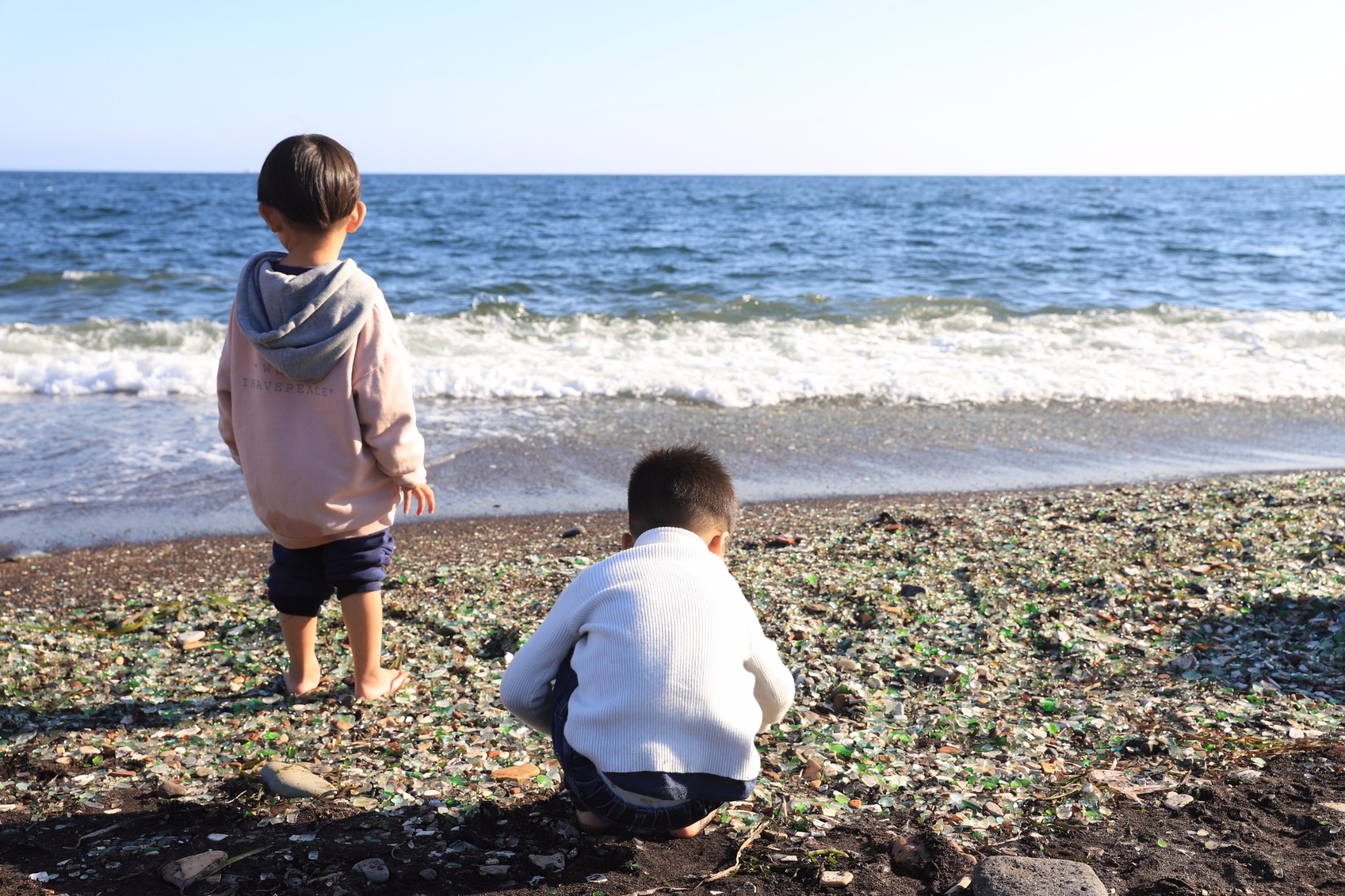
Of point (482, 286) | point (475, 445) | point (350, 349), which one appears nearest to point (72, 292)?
point (482, 286)

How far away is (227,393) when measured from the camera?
275 centimetres

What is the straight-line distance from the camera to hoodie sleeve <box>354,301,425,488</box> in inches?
104

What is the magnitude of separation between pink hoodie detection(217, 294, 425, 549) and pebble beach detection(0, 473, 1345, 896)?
68 cm

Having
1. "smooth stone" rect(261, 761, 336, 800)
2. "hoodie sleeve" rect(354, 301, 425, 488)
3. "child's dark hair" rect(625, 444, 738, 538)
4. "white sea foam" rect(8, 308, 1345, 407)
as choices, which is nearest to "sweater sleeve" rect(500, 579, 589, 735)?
"child's dark hair" rect(625, 444, 738, 538)

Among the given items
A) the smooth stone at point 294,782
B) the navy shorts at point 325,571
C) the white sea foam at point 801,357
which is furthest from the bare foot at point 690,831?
the white sea foam at point 801,357

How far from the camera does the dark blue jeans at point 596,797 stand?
1.97m

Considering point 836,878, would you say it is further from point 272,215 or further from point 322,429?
point 272,215

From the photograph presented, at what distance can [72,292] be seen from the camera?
550 inches

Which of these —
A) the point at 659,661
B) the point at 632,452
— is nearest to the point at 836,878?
the point at 659,661

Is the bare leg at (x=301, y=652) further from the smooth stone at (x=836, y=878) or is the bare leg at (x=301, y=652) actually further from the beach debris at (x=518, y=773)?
the smooth stone at (x=836, y=878)

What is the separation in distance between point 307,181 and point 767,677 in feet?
5.82

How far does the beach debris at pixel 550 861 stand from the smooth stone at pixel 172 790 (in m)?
0.97

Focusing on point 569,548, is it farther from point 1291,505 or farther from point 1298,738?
point 1291,505

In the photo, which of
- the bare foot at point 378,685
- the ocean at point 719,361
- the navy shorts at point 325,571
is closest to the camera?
the navy shorts at point 325,571
